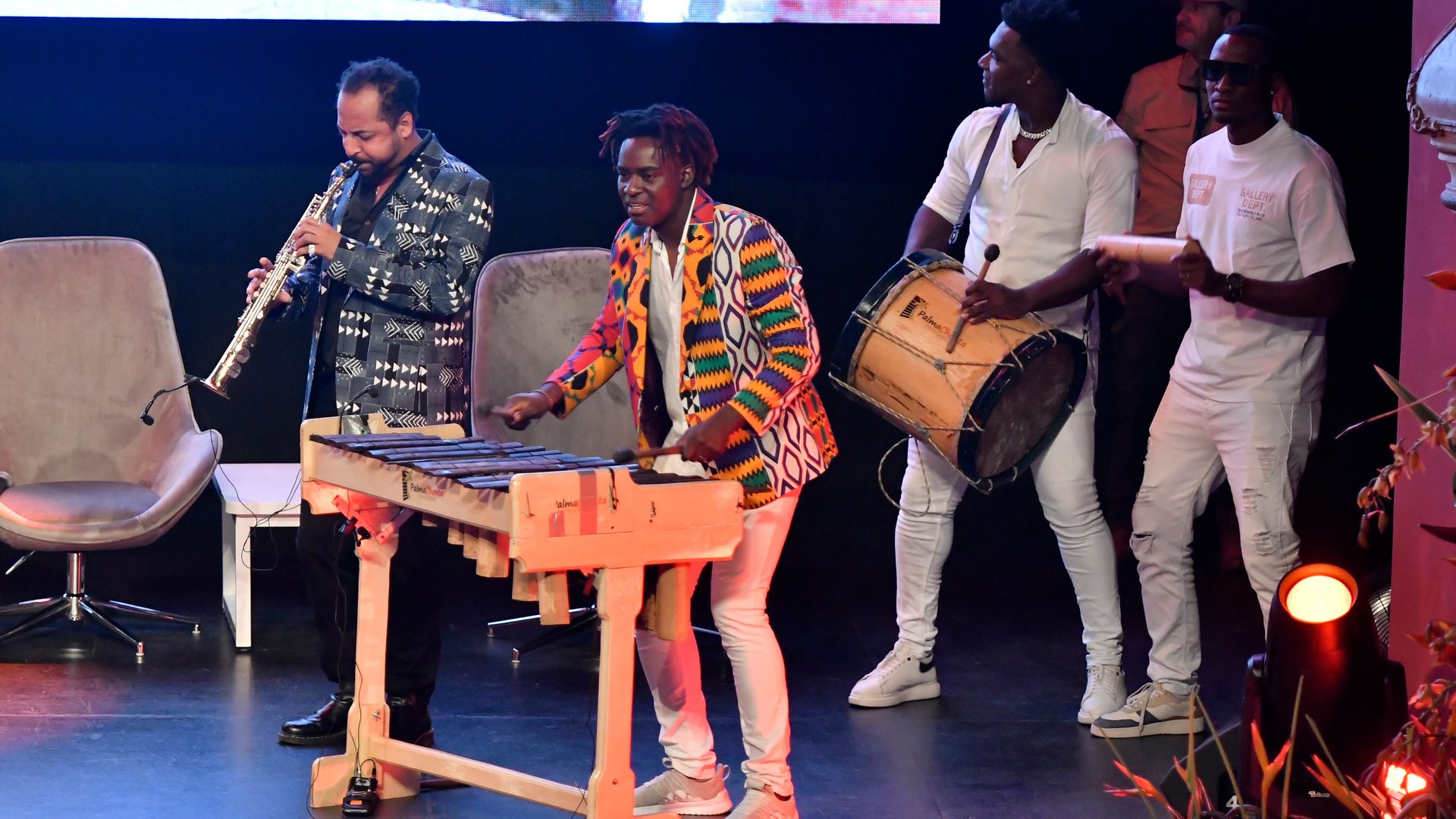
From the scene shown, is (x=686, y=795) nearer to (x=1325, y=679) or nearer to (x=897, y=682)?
(x=897, y=682)

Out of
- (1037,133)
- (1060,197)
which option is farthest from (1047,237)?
(1037,133)

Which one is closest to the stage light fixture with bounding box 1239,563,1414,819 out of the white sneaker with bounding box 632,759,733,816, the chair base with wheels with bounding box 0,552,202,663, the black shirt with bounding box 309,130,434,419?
the white sneaker with bounding box 632,759,733,816

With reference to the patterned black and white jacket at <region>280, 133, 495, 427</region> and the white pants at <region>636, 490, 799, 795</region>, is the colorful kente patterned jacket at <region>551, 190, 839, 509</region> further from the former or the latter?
the patterned black and white jacket at <region>280, 133, 495, 427</region>

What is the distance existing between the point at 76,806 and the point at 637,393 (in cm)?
160

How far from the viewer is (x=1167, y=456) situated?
4.36 metres

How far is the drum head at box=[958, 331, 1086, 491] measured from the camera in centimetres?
405

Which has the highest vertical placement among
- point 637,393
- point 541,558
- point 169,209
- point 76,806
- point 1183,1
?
point 1183,1

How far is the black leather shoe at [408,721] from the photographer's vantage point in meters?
4.18

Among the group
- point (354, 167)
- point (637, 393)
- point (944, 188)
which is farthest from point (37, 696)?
point (944, 188)

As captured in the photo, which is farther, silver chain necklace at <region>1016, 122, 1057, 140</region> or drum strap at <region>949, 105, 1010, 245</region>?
drum strap at <region>949, 105, 1010, 245</region>

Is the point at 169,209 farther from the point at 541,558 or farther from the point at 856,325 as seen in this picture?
the point at 541,558

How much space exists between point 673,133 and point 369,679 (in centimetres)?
146

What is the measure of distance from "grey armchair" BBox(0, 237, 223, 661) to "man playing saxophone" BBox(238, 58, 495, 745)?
4.64 ft

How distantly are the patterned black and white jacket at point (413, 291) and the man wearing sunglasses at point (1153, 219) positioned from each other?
2749 mm
